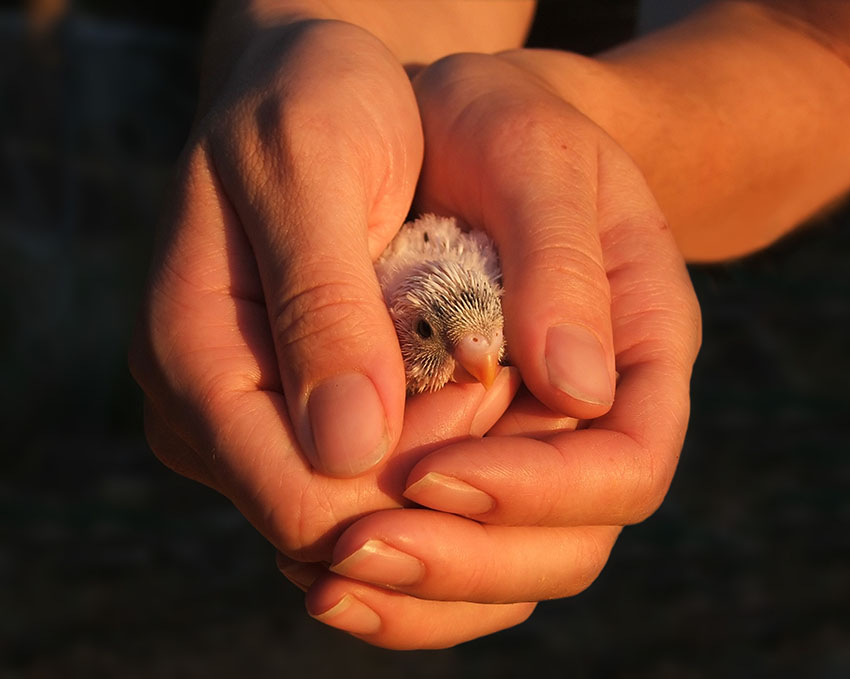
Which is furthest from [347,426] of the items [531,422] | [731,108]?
[731,108]

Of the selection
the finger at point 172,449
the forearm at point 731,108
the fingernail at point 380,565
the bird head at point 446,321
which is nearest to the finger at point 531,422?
the bird head at point 446,321

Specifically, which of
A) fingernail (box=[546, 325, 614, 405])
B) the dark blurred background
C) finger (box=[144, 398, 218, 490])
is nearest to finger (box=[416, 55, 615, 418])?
fingernail (box=[546, 325, 614, 405])

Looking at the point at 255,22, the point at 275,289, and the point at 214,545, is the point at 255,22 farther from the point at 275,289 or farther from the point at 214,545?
the point at 214,545

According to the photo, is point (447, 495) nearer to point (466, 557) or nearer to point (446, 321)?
point (466, 557)

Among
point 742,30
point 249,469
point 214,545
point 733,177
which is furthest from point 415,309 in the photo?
point 214,545

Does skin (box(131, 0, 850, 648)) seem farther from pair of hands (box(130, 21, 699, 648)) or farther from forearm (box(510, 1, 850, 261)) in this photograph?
forearm (box(510, 1, 850, 261))

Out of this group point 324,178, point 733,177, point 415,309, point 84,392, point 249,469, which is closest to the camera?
point 249,469
